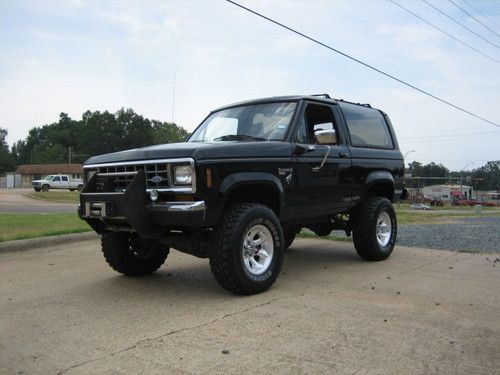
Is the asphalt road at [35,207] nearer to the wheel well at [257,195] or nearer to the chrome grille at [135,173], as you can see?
the chrome grille at [135,173]

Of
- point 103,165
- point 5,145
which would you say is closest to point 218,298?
point 103,165

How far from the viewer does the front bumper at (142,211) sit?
480 centimetres

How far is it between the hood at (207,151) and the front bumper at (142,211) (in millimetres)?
290

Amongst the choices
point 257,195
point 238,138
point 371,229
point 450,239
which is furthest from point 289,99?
point 450,239

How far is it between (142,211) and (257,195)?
4.59ft

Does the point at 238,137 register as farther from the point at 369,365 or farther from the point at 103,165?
the point at 369,365

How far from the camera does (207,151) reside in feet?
16.2

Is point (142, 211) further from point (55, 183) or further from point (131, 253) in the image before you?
point (55, 183)

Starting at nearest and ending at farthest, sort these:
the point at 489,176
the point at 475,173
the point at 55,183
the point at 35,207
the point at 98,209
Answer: the point at 98,209
the point at 35,207
the point at 55,183
the point at 489,176
the point at 475,173

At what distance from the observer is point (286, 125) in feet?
19.9

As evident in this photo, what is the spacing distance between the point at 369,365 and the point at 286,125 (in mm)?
3315

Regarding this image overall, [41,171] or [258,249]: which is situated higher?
[258,249]

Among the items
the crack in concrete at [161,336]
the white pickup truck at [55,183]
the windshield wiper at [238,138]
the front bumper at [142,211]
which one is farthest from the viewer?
the white pickup truck at [55,183]

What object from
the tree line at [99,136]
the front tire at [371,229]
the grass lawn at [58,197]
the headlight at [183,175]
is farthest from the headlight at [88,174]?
the tree line at [99,136]
